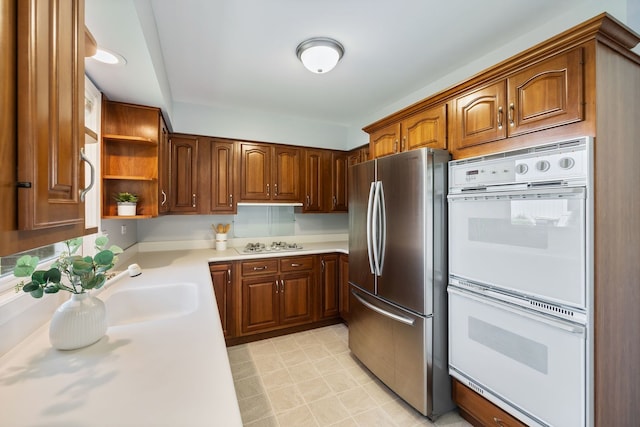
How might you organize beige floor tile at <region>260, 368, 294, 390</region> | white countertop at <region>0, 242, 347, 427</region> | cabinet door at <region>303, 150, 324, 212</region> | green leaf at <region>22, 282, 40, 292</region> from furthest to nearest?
cabinet door at <region>303, 150, 324, 212</region>, beige floor tile at <region>260, 368, 294, 390</region>, green leaf at <region>22, 282, 40, 292</region>, white countertop at <region>0, 242, 347, 427</region>

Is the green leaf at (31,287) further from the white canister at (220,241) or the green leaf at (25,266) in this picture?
the white canister at (220,241)

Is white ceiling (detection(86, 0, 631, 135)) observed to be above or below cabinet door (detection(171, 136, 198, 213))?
above

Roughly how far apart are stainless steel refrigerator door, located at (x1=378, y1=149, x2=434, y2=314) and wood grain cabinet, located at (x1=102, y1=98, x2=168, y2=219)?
6.03ft

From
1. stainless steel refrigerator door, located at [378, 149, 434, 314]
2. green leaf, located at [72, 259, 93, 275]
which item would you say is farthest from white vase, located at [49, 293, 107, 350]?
stainless steel refrigerator door, located at [378, 149, 434, 314]

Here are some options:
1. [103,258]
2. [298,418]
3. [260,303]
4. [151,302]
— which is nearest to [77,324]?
[103,258]

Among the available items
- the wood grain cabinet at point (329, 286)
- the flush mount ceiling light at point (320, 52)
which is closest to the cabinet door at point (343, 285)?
the wood grain cabinet at point (329, 286)

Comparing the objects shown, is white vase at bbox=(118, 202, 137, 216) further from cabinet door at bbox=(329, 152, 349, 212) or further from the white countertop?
cabinet door at bbox=(329, 152, 349, 212)

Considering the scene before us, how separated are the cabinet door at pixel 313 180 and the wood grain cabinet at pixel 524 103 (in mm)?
1929

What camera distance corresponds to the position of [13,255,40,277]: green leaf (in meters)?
0.87

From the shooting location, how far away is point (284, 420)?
5.88 feet

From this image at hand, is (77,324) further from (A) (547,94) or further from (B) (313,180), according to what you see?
(B) (313,180)

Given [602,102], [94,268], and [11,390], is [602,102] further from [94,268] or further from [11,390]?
[11,390]

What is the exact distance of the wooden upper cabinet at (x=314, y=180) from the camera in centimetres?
344

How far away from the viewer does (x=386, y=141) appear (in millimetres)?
2422
